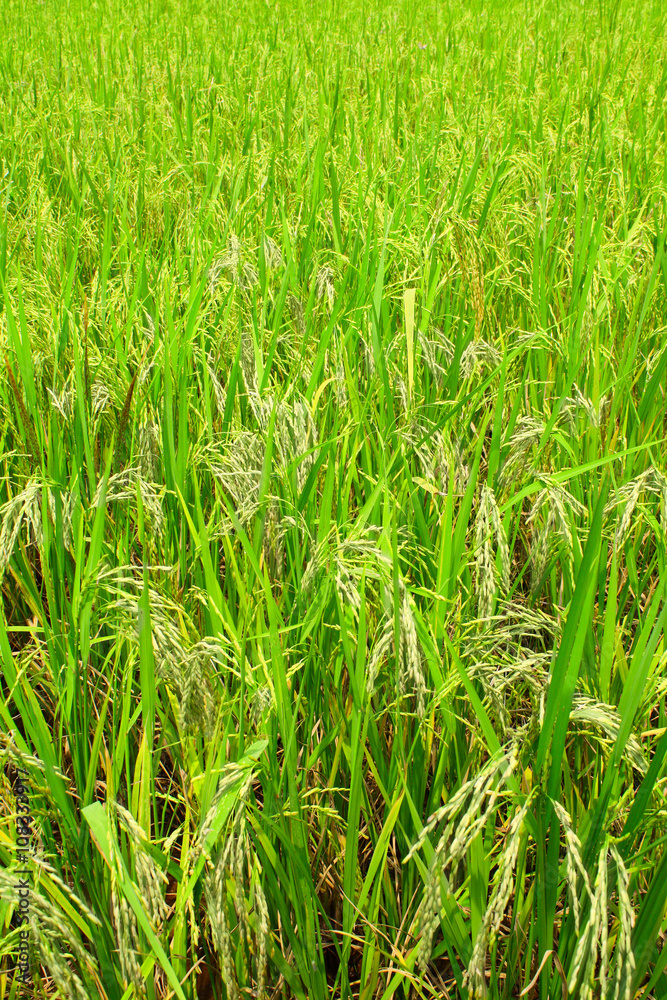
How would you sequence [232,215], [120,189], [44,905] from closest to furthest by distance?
[44,905] < [232,215] < [120,189]

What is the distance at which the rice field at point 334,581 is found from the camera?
0.71m

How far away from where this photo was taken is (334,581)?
871 millimetres

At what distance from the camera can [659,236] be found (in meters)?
1.69

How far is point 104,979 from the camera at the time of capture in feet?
2.50


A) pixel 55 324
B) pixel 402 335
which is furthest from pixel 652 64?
pixel 55 324

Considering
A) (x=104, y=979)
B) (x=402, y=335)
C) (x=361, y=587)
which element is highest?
(x=402, y=335)

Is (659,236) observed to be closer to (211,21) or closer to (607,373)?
(607,373)

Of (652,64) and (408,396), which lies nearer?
(408,396)

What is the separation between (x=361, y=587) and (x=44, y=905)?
0.45 metres

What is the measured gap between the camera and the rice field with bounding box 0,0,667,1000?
71 centimetres

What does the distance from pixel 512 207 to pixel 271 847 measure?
5.60 feet

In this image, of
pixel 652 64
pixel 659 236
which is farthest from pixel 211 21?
pixel 659 236

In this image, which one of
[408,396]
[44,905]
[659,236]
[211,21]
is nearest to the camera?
[44,905]

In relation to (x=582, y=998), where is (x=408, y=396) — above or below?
above
